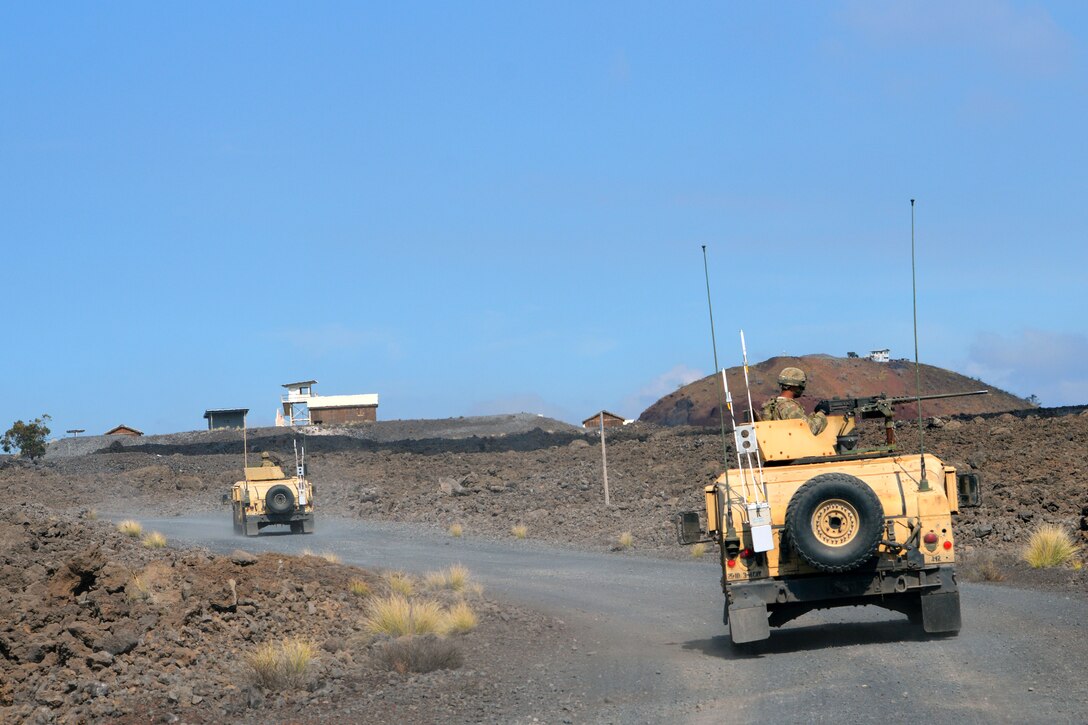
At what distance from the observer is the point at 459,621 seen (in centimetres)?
1636

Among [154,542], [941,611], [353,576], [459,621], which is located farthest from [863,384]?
[941,611]

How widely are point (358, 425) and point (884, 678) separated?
2985 inches

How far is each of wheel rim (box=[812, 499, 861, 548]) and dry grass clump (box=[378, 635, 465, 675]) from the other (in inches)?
161

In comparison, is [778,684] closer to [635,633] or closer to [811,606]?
[811,606]

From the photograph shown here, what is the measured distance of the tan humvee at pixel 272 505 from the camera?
37.5 metres

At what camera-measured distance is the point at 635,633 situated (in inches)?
634

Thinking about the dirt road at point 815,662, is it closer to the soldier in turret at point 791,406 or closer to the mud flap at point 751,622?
the mud flap at point 751,622

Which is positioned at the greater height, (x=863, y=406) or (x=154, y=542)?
(x=863, y=406)

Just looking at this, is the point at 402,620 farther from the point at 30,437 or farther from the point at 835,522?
the point at 30,437

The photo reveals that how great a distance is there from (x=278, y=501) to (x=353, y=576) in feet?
57.7

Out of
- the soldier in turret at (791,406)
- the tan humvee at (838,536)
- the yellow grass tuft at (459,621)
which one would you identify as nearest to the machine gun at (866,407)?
the soldier in turret at (791,406)

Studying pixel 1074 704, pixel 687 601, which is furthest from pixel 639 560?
pixel 1074 704

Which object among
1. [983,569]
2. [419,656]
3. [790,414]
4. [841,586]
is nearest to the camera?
[841,586]

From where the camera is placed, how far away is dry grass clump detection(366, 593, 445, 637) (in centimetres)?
1568
